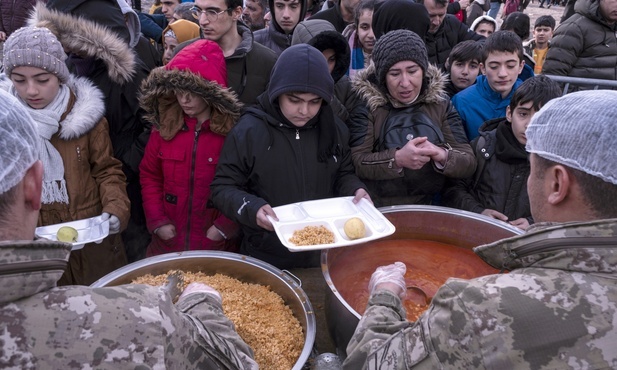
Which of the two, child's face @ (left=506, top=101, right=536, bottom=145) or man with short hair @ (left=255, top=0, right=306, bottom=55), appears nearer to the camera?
child's face @ (left=506, top=101, right=536, bottom=145)

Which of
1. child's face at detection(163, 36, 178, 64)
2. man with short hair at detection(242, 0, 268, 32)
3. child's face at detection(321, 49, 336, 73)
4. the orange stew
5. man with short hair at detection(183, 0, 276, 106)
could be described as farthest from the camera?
man with short hair at detection(242, 0, 268, 32)

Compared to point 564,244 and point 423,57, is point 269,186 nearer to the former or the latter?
point 423,57

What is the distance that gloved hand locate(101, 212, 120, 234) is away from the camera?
2279mm

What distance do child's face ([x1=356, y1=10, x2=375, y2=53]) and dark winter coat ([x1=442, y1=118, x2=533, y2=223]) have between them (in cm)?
142

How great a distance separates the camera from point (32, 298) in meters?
0.88

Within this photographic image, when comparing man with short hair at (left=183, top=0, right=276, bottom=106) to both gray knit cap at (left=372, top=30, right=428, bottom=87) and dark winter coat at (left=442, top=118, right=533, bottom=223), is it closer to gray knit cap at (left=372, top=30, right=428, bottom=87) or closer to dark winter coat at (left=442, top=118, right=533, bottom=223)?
gray knit cap at (left=372, top=30, right=428, bottom=87)

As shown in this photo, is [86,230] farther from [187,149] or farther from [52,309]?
[52,309]

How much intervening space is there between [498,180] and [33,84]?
248 centimetres

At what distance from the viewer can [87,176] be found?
2398mm

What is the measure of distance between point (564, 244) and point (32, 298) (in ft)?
3.81

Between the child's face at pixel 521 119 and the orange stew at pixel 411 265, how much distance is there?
2.31ft

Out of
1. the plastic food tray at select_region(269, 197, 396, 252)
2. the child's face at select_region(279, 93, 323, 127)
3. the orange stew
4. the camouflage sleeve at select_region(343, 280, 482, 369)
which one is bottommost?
the orange stew

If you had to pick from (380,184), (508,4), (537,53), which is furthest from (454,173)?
(508,4)

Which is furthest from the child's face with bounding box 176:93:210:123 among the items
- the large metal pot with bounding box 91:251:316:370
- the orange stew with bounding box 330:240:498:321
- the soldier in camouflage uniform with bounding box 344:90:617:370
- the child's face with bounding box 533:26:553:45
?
the child's face with bounding box 533:26:553:45
